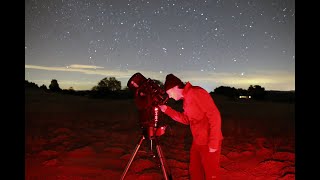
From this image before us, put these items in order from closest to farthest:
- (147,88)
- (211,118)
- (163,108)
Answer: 1. (211,118)
2. (147,88)
3. (163,108)

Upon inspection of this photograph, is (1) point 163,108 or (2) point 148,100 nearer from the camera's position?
(2) point 148,100

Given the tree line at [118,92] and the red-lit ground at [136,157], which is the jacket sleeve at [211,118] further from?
the tree line at [118,92]

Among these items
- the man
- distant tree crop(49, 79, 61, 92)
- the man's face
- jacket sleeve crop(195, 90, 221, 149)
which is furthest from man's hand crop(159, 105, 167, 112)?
distant tree crop(49, 79, 61, 92)

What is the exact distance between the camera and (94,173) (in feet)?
18.8

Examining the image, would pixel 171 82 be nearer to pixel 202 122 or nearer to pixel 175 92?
pixel 175 92

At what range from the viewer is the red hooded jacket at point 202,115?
353cm

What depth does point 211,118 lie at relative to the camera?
354cm

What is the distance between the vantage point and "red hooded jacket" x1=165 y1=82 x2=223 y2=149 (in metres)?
3.53

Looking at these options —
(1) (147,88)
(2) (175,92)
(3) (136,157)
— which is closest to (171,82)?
(2) (175,92)

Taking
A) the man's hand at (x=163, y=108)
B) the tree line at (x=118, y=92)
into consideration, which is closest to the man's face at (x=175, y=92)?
the man's hand at (x=163, y=108)

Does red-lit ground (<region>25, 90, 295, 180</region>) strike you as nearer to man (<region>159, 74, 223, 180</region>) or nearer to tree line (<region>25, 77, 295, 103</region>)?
man (<region>159, 74, 223, 180</region>)

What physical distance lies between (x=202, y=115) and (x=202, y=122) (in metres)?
0.09
